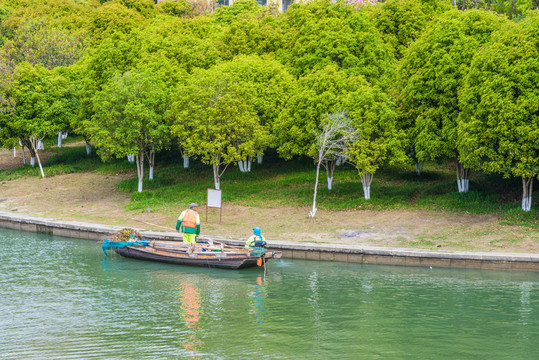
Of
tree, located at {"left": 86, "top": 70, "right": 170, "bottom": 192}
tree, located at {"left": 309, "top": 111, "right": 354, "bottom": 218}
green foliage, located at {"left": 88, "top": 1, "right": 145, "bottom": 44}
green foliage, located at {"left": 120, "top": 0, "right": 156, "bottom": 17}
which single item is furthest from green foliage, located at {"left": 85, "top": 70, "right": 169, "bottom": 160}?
green foliage, located at {"left": 120, "top": 0, "right": 156, "bottom": 17}

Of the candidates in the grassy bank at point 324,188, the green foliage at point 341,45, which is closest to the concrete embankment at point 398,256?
the grassy bank at point 324,188

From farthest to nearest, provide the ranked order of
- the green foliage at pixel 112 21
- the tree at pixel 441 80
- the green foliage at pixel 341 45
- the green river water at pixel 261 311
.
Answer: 1. the green foliage at pixel 112 21
2. the green foliage at pixel 341 45
3. the tree at pixel 441 80
4. the green river water at pixel 261 311

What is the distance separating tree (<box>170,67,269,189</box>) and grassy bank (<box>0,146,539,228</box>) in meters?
3.28

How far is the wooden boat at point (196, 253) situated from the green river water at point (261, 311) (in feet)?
1.47

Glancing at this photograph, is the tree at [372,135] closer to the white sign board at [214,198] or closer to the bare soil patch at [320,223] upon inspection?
the bare soil patch at [320,223]

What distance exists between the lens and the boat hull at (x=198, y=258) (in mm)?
28312

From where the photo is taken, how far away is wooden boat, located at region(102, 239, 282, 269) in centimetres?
2823

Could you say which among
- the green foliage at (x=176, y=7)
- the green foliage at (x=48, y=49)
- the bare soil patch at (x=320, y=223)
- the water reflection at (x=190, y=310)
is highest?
the green foliage at (x=176, y=7)

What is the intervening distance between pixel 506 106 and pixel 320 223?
12298 mm

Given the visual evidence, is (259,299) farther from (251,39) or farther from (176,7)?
(176,7)

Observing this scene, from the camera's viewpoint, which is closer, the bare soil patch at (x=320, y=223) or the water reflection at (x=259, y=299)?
the water reflection at (x=259, y=299)

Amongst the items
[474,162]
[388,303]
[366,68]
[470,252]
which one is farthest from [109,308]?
[366,68]

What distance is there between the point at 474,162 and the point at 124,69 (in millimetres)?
32428

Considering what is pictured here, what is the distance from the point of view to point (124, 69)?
53.3m
